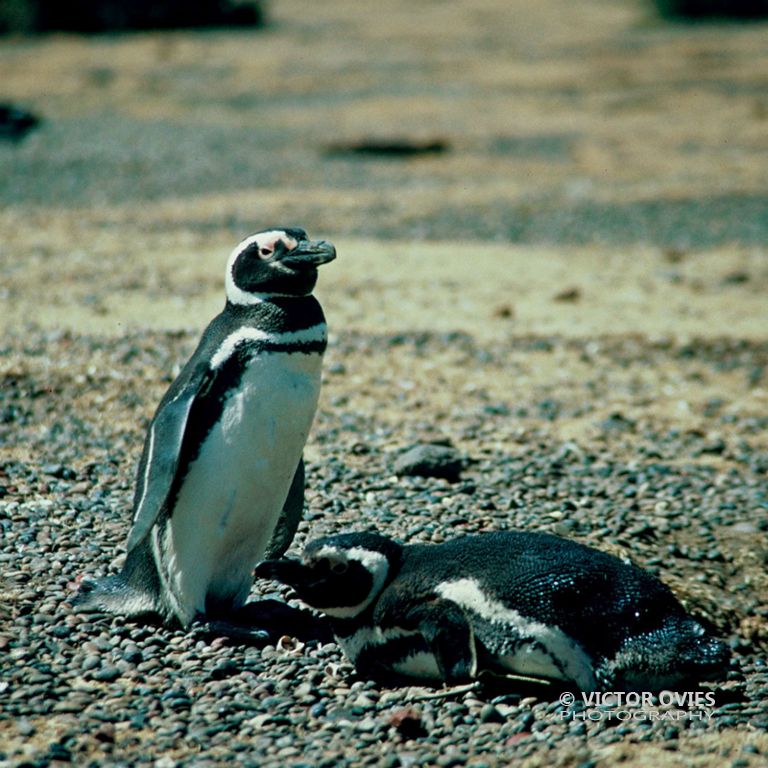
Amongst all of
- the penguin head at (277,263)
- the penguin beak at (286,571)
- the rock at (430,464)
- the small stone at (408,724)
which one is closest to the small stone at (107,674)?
the penguin beak at (286,571)

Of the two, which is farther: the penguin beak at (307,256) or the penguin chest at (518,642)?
the penguin beak at (307,256)

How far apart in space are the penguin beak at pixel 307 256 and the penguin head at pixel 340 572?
813mm

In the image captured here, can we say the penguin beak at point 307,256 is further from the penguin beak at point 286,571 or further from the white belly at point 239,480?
the penguin beak at point 286,571

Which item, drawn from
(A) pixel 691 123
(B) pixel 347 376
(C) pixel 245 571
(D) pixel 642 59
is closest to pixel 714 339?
(B) pixel 347 376

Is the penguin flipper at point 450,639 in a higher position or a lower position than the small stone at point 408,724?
higher

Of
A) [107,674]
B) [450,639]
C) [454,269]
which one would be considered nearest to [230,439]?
[107,674]

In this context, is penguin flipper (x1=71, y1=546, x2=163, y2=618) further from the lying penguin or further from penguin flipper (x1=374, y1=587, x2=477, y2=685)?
penguin flipper (x1=374, y1=587, x2=477, y2=685)

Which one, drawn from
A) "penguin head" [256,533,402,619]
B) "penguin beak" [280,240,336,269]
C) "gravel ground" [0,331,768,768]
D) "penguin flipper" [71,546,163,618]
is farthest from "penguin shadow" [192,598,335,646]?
"penguin beak" [280,240,336,269]

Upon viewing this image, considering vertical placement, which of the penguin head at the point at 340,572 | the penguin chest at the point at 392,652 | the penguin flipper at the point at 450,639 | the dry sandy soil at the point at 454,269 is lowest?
the dry sandy soil at the point at 454,269

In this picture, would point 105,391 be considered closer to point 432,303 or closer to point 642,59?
point 432,303

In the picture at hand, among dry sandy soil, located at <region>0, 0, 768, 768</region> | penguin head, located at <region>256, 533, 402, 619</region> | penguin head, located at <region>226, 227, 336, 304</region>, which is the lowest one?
dry sandy soil, located at <region>0, 0, 768, 768</region>

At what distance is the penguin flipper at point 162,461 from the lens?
147 inches

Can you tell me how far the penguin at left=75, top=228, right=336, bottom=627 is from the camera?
3.81 meters

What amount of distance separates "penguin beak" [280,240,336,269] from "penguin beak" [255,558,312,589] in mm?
884
